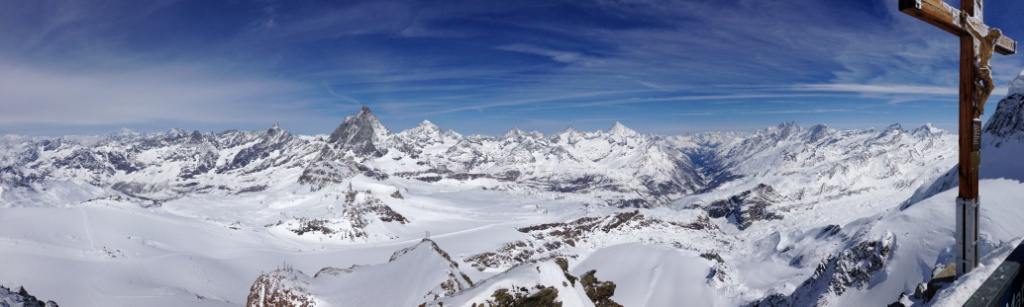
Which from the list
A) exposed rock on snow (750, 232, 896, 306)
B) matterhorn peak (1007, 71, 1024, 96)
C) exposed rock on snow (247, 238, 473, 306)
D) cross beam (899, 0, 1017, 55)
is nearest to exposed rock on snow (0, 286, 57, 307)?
exposed rock on snow (247, 238, 473, 306)

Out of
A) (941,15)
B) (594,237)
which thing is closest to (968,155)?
(941,15)

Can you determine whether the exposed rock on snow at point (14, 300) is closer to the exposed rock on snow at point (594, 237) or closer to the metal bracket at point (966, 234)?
the metal bracket at point (966, 234)

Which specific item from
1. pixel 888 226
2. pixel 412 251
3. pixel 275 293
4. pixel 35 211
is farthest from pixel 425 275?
pixel 35 211

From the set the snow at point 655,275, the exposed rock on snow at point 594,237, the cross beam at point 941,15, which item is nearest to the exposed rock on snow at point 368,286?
the cross beam at point 941,15

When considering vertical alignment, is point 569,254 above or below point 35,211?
below

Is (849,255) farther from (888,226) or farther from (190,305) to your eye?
(190,305)

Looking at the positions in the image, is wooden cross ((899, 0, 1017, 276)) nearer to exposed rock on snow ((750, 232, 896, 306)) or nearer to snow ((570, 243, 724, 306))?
exposed rock on snow ((750, 232, 896, 306))

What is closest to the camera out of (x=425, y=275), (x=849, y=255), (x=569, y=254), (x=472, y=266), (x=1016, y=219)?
(x=425, y=275)

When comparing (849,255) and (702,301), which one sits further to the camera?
(702,301)

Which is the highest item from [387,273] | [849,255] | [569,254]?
[387,273]
